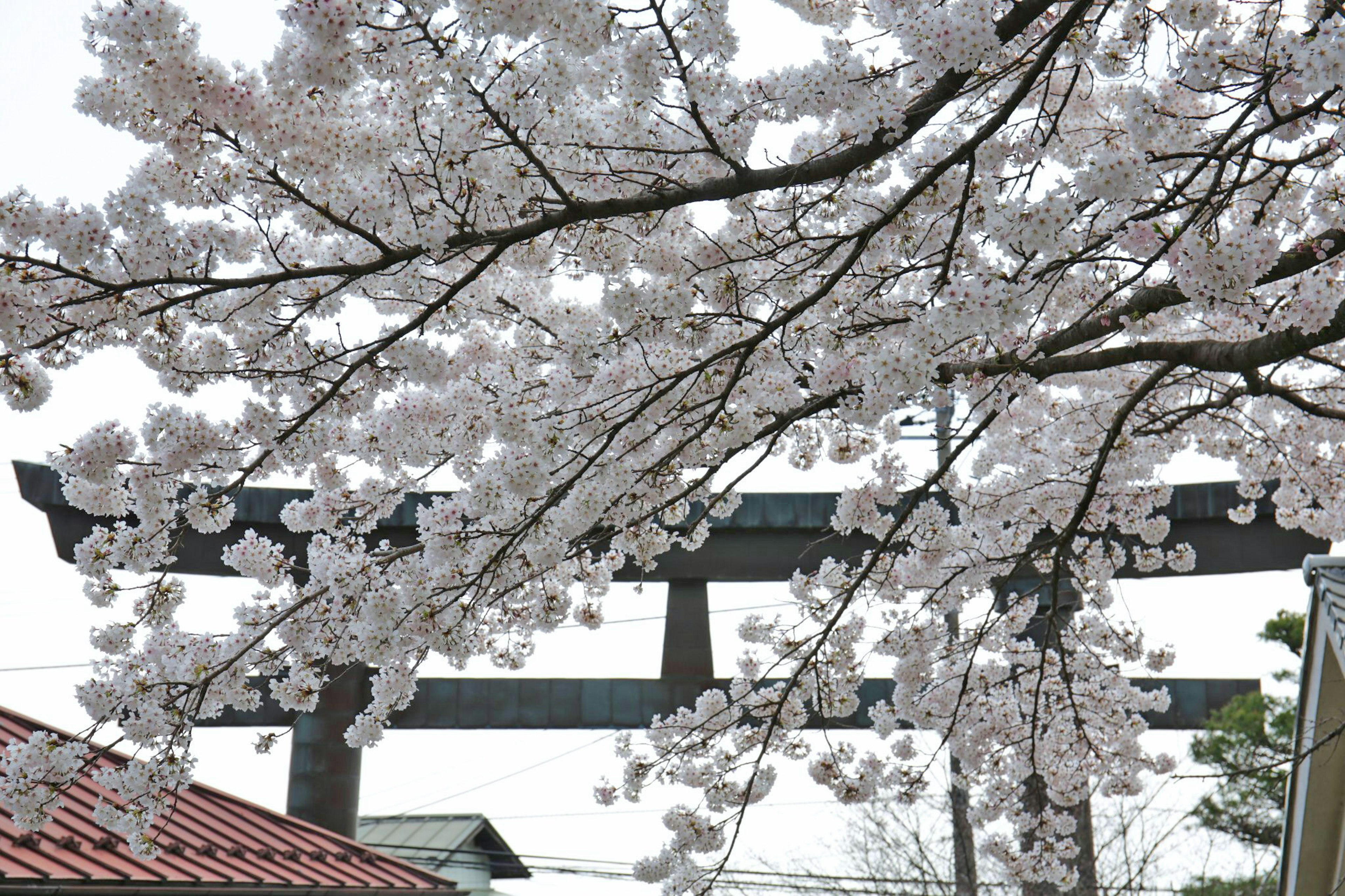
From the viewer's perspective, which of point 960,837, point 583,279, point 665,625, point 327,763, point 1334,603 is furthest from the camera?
point 960,837

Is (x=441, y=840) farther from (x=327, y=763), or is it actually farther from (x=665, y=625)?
(x=665, y=625)

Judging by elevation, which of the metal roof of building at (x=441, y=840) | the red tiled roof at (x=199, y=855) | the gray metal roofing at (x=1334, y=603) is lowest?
the metal roof of building at (x=441, y=840)

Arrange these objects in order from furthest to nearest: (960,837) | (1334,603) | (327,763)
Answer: (960,837), (327,763), (1334,603)

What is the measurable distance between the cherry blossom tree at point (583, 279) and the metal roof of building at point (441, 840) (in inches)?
375

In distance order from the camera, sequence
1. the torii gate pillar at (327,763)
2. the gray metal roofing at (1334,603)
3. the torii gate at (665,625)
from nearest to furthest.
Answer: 1. the gray metal roofing at (1334,603)
2. the torii gate at (665,625)
3. the torii gate pillar at (327,763)

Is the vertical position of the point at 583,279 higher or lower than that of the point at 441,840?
higher

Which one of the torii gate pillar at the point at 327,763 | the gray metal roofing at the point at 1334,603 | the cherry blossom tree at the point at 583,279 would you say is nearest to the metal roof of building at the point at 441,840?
the torii gate pillar at the point at 327,763

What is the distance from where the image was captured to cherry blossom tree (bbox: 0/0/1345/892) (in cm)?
304

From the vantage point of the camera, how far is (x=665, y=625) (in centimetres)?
911

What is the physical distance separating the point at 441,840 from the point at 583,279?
35.8 feet

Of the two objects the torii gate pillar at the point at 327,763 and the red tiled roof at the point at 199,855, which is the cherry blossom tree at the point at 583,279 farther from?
the torii gate pillar at the point at 327,763

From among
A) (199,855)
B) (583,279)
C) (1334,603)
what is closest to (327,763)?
(199,855)

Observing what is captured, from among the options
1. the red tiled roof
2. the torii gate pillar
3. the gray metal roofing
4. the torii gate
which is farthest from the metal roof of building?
the gray metal roofing

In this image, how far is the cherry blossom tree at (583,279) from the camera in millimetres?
3043
